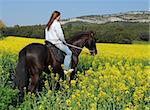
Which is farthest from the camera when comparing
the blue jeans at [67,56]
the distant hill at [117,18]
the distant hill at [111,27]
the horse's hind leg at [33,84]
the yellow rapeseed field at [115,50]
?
the distant hill at [117,18]

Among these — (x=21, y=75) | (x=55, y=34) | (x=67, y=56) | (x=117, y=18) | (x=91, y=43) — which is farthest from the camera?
(x=117, y=18)

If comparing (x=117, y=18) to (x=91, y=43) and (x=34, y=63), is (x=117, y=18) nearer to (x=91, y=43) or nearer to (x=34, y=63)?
(x=91, y=43)

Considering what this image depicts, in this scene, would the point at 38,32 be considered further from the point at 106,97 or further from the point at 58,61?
the point at 106,97

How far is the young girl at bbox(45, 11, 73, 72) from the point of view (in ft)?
36.5

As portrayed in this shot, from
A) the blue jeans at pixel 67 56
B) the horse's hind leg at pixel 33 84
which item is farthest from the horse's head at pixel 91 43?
the horse's hind leg at pixel 33 84

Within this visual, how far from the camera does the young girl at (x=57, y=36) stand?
11.1 meters

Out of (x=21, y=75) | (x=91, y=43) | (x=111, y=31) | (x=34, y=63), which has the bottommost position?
(x=111, y=31)

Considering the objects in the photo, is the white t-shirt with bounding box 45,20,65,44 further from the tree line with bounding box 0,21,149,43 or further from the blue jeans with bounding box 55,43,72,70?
the tree line with bounding box 0,21,149,43

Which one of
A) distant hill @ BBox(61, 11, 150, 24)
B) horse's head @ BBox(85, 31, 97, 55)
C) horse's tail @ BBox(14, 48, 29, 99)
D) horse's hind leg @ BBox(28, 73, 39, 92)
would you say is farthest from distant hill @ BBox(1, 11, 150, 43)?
horse's tail @ BBox(14, 48, 29, 99)

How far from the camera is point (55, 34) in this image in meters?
11.2

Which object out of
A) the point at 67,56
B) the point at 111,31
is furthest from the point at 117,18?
the point at 67,56

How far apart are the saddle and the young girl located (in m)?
0.08

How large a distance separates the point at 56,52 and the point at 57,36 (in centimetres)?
43

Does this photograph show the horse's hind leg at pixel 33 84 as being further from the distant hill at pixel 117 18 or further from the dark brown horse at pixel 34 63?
the distant hill at pixel 117 18
